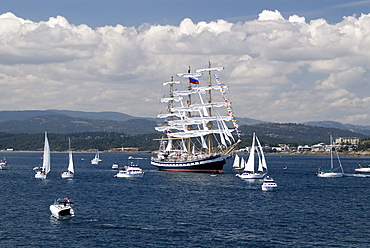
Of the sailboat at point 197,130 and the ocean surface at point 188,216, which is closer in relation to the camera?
the ocean surface at point 188,216

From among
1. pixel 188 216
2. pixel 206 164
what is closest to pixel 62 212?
pixel 188 216

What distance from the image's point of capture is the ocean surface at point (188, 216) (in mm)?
64750

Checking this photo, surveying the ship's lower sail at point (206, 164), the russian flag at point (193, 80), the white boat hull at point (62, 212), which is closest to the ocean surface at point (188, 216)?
the white boat hull at point (62, 212)

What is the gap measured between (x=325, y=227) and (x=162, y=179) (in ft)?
257

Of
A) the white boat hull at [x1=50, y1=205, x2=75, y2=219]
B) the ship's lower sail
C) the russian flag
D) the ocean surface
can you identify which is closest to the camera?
the ocean surface

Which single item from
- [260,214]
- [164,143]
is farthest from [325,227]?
[164,143]

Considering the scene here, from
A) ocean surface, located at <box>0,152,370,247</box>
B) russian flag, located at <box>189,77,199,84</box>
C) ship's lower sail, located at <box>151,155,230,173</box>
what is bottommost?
ocean surface, located at <box>0,152,370,247</box>

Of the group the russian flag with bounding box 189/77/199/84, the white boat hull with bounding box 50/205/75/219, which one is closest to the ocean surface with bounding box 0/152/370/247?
the white boat hull with bounding box 50/205/75/219

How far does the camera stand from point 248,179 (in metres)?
144

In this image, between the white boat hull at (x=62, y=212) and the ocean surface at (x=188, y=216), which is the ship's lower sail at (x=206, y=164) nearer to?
the ocean surface at (x=188, y=216)

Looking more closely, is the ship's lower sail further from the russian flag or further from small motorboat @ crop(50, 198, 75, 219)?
small motorboat @ crop(50, 198, 75, 219)

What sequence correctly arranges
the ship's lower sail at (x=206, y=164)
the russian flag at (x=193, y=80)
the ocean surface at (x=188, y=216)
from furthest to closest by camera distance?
1. the russian flag at (x=193, y=80)
2. the ship's lower sail at (x=206, y=164)
3. the ocean surface at (x=188, y=216)

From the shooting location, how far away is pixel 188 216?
8075 cm

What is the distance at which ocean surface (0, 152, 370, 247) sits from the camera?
64.8 m
